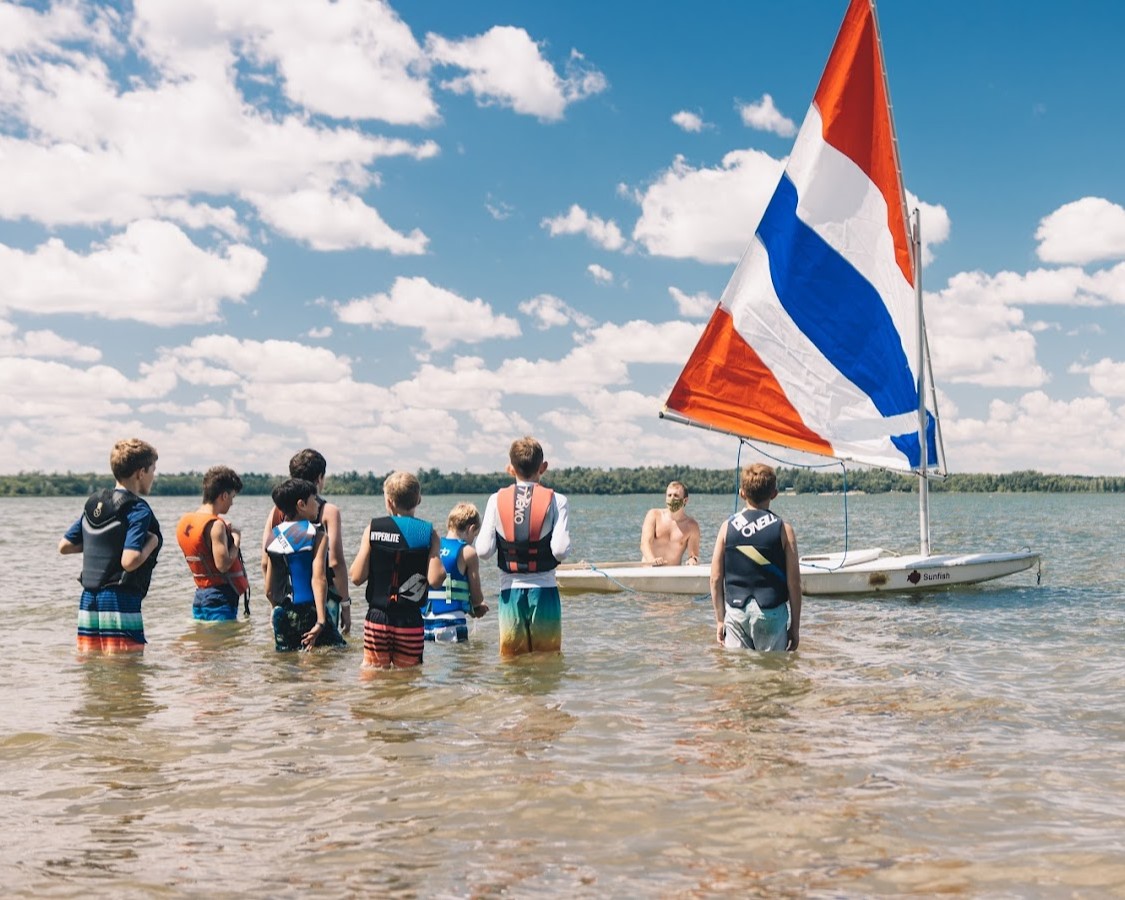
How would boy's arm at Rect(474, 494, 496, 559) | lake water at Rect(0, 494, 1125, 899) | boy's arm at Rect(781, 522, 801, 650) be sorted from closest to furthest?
lake water at Rect(0, 494, 1125, 899)
boy's arm at Rect(474, 494, 496, 559)
boy's arm at Rect(781, 522, 801, 650)

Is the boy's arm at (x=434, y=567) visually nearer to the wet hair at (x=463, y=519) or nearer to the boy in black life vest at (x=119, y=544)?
the wet hair at (x=463, y=519)

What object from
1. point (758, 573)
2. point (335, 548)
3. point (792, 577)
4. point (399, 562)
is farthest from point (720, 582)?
point (335, 548)

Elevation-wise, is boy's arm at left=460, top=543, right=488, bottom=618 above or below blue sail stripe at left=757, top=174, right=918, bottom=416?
below

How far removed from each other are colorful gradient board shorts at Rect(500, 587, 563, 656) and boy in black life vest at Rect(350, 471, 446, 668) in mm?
848

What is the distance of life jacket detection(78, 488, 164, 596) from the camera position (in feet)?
30.1

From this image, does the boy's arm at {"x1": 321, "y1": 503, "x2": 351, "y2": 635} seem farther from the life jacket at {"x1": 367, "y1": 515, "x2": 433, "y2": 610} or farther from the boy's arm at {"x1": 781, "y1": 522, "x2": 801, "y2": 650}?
the boy's arm at {"x1": 781, "y1": 522, "x2": 801, "y2": 650}

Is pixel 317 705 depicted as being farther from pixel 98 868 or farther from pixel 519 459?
pixel 98 868

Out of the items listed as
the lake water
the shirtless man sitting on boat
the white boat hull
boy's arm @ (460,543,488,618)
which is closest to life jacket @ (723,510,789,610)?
the lake water

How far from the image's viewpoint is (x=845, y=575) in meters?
16.9

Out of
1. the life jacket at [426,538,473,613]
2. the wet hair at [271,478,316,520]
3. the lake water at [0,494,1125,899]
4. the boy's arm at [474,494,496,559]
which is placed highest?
the wet hair at [271,478,316,520]

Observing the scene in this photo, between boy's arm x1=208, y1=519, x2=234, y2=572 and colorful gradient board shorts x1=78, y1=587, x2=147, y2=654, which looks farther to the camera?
boy's arm x1=208, y1=519, x2=234, y2=572

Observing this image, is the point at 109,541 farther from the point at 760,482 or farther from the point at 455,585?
the point at 760,482

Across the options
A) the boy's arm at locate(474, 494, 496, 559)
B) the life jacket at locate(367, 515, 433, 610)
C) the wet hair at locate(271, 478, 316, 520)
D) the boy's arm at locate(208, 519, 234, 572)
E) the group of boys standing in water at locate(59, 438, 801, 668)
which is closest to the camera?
the life jacket at locate(367, 515, 433, 610)

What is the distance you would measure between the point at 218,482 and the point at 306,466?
1.55 m
